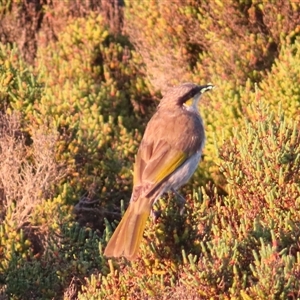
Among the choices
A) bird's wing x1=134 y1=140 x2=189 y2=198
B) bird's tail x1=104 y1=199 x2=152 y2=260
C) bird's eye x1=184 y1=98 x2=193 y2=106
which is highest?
bird's eye x1=184 y1=98 x2=193 y2=106

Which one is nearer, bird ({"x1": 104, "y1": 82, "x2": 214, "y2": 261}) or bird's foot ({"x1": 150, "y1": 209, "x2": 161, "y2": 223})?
bird ({"x1": 104, "y1": 82, "x2": 214, "y2": 261})

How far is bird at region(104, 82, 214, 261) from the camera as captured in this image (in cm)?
546

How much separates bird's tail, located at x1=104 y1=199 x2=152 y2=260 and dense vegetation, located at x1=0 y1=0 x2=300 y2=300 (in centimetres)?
12

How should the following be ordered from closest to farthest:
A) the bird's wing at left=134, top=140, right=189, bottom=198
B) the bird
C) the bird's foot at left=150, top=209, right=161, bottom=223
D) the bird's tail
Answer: the bird's tail < the bird < the bird's foot at left=150, top=209, right=161, bottom=223 < the bird's wing at left=134, top=140, right=189, bottom=198

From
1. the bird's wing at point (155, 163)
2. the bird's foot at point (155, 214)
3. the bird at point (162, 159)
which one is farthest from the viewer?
the bird's wing at point (155, 163)

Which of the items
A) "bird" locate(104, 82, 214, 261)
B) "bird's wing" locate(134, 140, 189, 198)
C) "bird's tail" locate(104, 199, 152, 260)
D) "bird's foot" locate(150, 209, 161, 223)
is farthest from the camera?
"bird's wing" locate(134, 140, 189, 198)

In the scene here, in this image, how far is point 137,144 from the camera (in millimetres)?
8750

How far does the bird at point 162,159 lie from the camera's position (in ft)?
17.9

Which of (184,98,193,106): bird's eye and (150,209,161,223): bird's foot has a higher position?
(184,98,193,106): bird's eye

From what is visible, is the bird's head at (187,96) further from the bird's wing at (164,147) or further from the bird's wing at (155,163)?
the bird's wing at (155,163)

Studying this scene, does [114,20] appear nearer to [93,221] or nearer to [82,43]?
[82,43]

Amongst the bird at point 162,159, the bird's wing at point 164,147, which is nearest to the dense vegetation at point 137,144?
the bird at point 162,159

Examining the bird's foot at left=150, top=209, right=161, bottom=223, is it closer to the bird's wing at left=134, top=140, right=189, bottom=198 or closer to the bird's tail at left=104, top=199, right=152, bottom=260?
the bird's tail at left=104, top=199, right=152, bottom=260

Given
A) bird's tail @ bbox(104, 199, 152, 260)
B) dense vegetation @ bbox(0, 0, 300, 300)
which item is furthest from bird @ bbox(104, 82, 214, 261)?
dense vegetation @ bbox(0, 0, 300, 300)
